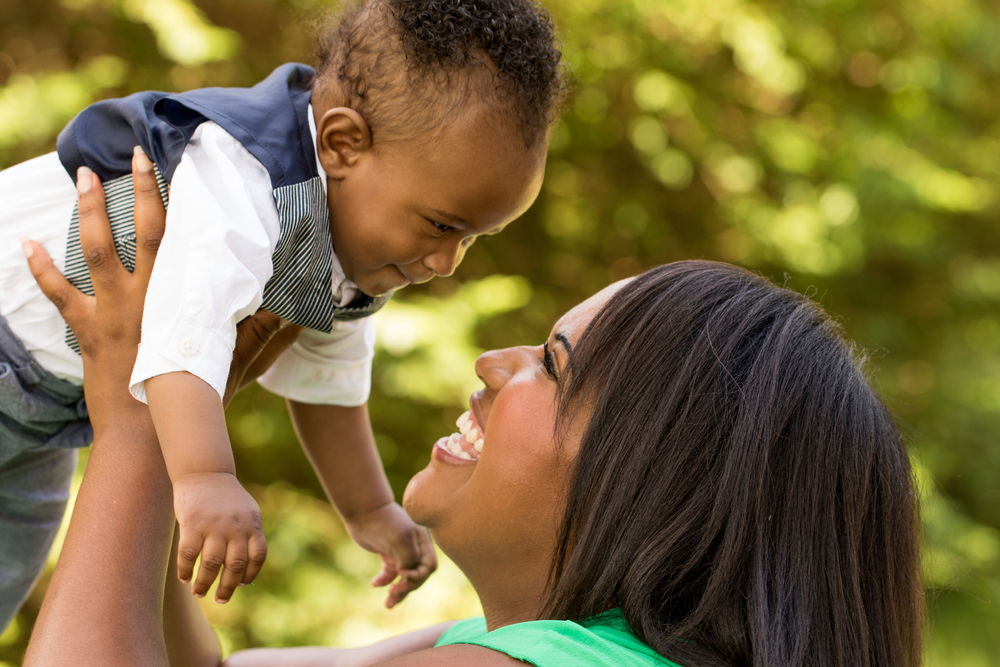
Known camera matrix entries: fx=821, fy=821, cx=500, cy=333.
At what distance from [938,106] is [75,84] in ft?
14.0

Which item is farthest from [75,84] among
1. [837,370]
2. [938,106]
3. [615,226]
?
[938,106]

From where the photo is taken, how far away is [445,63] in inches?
55.7

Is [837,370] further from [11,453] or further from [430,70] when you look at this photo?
[11,453]

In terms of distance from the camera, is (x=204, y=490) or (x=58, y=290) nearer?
(x=204, y=490)

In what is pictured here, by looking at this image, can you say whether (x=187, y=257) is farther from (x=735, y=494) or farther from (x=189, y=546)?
(x=735, y=494)

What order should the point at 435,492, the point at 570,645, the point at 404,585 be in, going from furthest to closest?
1. the point at 404,585
2. the point at 435,492
3. the point at 570,645

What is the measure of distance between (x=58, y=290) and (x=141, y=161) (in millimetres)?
244

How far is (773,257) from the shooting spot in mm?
4141

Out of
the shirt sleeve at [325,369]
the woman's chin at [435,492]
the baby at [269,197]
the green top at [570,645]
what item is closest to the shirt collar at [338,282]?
the baby at [269,197]

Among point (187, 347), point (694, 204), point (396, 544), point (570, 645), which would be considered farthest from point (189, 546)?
point (694, 204)

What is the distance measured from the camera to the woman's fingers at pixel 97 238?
130 cm

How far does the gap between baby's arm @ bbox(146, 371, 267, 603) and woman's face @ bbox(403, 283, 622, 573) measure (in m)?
0.35

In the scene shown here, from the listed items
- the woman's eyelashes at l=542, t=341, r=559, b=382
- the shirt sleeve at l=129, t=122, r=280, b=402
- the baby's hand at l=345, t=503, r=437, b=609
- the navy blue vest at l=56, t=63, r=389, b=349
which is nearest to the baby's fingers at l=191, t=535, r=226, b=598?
the shirt sleeve at l=129, t=122, r=280, b=402

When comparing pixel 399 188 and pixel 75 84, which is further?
pixel 75 84
